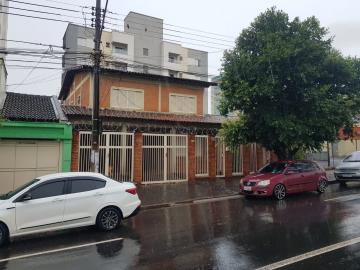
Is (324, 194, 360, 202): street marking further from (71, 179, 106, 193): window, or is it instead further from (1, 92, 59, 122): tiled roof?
(1, 92, 59, 122): tiled roof

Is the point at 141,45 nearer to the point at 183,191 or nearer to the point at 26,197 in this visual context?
the point at 183,191

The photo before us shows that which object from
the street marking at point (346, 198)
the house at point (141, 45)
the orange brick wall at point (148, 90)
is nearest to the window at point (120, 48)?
the house at point (141, 45)

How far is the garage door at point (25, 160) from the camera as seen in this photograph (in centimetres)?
1483

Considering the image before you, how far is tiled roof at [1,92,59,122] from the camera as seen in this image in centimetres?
1512

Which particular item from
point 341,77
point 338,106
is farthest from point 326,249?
point 341,77

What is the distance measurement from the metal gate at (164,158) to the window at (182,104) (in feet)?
10.3

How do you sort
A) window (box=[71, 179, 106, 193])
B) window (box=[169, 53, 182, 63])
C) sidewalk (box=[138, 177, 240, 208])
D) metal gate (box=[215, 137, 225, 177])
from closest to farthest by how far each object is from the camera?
1. window (box=[71, 179, 106, 193])
2. sidewalk (box=[138, 177, 240, 208])
3. metal gate (box=[215, 137, 225, 177])
4. window (box=[169, 53, 182, 63])

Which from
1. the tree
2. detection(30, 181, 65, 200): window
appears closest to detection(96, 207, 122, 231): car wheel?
detection(30, 181, 65, 200): window

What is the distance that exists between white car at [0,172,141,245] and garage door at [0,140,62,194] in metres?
7.24

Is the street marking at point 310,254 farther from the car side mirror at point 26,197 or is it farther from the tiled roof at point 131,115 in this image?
the tiled roof at point 131,115

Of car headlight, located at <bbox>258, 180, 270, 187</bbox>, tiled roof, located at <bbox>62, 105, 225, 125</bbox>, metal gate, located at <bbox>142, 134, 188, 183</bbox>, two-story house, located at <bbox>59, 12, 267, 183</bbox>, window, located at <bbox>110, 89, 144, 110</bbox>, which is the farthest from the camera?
window, located at <bbox>110, 89, 144, 110</bbox>

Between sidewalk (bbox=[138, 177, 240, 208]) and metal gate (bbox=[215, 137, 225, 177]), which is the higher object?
metal gate (bbox=[215, 137, 225, 177])

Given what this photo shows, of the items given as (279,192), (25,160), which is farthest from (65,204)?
(279,192)

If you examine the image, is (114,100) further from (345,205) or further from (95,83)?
(345,205)
